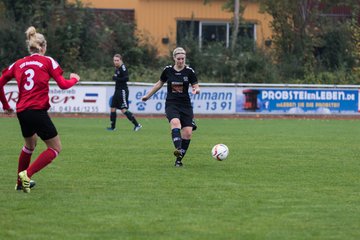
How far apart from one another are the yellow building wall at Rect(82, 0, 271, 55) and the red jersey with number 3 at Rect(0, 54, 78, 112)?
31000mm

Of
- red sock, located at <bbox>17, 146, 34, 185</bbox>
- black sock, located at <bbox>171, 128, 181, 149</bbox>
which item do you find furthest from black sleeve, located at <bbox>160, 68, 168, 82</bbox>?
red sock, located at <bbox>17, 146, 34, 185</bbox>

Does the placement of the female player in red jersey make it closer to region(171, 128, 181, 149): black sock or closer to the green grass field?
the green grass field

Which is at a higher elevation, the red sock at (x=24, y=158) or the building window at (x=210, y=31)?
the red sock at (x=24, y=158)

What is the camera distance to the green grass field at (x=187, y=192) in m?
7.50

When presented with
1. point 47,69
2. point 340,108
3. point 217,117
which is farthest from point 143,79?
point 47,69

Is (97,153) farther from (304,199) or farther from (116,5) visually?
(116,5)

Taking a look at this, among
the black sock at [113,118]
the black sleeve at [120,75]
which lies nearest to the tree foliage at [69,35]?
the black sleeve at [120,75]

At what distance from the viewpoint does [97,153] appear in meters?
14.7

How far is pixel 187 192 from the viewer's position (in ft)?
32.0

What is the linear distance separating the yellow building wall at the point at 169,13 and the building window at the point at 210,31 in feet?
1.01

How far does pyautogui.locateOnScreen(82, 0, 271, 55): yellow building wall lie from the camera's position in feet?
134

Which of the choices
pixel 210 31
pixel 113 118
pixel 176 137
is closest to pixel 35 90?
pixel 176 137

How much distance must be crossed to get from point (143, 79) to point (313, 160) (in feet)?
66.5

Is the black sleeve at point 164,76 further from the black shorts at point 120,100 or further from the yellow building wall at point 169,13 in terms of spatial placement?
the yellow building wall at point 169,13
